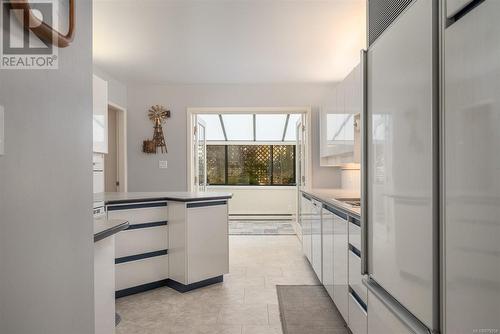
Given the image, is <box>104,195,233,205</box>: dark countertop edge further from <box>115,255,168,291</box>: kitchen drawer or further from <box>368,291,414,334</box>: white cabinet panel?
<box>368,291,414,334</box>: white cabinet panel

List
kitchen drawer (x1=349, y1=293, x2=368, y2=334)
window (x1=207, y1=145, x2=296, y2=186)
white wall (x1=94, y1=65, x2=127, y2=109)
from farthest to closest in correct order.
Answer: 1. window (x1=207, y1=145, x2=296, y2=186)
2. white wall (x1=94, y1=65, x2=127, y2=109)
3. kitchen drawer (x1=349, y1=293, x2=368, y2=334)

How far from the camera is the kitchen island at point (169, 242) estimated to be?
117 inches

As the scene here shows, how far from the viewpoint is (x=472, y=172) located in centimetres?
79

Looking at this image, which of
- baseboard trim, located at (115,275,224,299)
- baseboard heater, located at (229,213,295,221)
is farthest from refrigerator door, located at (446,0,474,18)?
baseboard heater, located at (229,213,295,221)

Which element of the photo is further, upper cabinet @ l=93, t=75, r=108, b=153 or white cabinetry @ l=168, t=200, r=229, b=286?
upper cabinet @ l=93, t=75, r=108, b=153

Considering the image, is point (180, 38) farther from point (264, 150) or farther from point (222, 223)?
point (264, 150)

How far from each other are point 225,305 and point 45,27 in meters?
2.47

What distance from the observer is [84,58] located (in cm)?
106

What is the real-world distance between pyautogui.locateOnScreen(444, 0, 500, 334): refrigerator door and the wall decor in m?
0.99

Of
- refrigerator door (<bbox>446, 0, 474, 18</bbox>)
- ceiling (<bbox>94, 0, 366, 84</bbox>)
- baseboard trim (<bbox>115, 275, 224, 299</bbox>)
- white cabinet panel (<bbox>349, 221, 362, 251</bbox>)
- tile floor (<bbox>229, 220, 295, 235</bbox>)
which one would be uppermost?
ceiling (<bbox>94, 0, 366, 84</bbox>)

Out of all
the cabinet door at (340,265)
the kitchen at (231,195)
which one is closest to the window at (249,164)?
the kitchen at (231,195)

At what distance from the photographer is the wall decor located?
0.71m

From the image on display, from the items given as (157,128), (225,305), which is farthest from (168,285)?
(157,128)

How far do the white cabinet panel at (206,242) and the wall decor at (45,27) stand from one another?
89.5 inches
